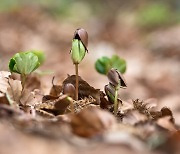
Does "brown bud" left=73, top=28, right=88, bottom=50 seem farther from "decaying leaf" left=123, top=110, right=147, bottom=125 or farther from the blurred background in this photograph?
the blurred background

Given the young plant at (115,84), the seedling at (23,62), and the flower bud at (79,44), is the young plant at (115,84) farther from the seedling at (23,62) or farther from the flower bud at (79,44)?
the seedling at (23,62)

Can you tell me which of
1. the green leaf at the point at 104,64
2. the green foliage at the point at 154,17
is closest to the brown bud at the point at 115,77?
the green leaf at the point at 104,64

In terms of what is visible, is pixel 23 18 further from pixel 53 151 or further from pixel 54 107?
pixel 53 151

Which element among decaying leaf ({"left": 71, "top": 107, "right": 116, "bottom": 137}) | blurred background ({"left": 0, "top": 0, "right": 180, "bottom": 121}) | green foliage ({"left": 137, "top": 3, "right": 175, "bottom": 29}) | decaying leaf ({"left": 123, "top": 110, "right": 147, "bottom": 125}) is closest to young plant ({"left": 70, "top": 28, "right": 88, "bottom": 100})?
decaying leaf ({"left": 123, "top": 110, "right": 147, "bottom": 125})

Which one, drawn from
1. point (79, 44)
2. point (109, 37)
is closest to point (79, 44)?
point (79, 44)

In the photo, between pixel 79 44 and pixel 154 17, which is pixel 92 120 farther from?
pixel 154 17

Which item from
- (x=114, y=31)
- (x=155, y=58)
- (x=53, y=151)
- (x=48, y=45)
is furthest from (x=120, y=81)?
(x=114, y=31)

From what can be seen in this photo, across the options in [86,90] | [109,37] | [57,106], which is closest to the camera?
[57,106]

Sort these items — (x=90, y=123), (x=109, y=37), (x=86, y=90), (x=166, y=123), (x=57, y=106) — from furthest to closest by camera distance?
(x=109, y=37) < (x=86, y=90) < (x=57, y=106) < (x=166, y=123) < (x=90, y=123)

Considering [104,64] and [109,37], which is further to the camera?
[109,37]
